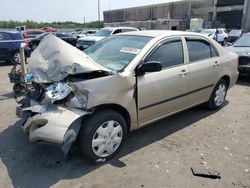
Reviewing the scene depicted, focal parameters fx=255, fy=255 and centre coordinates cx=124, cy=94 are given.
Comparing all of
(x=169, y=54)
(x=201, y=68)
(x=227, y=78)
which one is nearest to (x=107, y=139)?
(x=169, y=54)

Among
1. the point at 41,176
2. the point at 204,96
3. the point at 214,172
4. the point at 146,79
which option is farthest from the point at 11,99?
the point at 214,172

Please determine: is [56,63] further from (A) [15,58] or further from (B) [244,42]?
(A) [15,58]

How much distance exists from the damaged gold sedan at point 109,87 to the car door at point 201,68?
0.02m

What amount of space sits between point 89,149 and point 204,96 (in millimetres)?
2729

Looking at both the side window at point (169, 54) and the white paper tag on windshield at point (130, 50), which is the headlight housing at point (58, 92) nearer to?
the white paper tag on windshield at point (130, 50)

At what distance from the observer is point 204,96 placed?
4.95 m

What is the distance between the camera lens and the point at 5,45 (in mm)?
11391

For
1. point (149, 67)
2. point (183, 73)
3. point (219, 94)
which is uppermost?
point (149, 67)

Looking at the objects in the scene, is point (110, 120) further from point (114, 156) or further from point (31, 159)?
point (31, 159)

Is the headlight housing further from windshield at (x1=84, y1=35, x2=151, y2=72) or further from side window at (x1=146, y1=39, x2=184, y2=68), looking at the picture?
side window at (x1=146, y1=39, x2=184, y2=68)

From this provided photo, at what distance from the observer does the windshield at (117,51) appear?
147 inches

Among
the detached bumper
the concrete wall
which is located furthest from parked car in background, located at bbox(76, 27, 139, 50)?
the concrete wall

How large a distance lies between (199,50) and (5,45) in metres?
9.55

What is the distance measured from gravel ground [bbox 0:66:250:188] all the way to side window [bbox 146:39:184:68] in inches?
47.4
